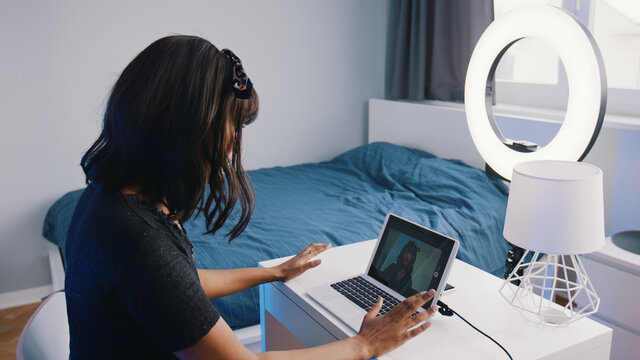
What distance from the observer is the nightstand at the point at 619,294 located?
167 cm

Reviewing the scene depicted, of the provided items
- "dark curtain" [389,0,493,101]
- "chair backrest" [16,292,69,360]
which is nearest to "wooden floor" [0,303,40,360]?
"chair backrest" [16,292,69,360]

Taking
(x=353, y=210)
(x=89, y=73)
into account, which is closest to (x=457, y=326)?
(x=353, y=210)

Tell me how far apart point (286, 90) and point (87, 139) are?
3.97 ft

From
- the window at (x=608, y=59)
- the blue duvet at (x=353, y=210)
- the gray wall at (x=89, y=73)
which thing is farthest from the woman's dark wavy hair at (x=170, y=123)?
the gray wall at (x=89, y=73)

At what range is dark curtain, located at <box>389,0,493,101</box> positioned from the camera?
2869 millimetres

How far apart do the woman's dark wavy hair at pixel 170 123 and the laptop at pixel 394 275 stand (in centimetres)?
41

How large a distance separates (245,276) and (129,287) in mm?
507

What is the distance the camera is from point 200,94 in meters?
0.86

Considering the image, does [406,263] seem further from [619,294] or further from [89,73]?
[89,73]

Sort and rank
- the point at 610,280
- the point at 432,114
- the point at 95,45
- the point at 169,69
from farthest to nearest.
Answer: the point at 432,114 → the point at 95,45 → the point at 610,280 → the point at 169,69

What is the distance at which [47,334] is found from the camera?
103 cm

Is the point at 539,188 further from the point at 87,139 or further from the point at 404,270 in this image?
the point at 87,139

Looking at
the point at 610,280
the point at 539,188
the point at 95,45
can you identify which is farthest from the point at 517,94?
the point at 95,45

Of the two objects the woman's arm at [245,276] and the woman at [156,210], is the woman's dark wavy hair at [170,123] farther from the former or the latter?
the woman's arm at [245,276]
